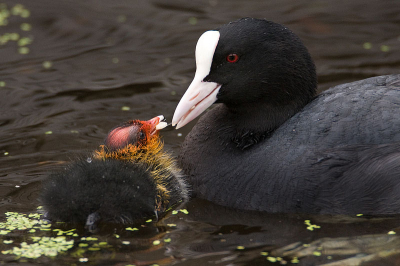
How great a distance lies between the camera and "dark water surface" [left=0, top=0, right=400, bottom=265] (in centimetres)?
447

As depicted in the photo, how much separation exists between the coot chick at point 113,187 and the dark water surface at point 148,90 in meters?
0.17

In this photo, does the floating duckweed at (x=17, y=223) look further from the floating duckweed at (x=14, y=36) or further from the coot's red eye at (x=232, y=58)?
the floating duckweed at (x=14, y=36)

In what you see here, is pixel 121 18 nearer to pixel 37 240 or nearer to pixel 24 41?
pixel 24 41

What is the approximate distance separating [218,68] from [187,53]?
3.48m

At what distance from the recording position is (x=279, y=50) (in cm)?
508

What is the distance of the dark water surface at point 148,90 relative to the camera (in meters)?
4.47

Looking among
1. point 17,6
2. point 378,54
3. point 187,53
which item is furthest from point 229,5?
point 17,6

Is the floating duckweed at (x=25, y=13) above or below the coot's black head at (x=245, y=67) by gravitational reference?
→ above

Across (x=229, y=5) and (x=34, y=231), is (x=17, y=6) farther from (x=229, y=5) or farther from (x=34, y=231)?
(x=34, y=231)

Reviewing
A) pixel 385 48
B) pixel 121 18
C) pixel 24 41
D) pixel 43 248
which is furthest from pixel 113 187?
pixel 121 18

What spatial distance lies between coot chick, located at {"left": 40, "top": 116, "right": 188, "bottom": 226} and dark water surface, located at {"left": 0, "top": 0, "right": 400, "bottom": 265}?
166 mm

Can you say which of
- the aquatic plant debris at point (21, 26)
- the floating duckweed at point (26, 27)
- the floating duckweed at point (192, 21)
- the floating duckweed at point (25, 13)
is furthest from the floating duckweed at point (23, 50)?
the floating duckweed at point (192, 21)

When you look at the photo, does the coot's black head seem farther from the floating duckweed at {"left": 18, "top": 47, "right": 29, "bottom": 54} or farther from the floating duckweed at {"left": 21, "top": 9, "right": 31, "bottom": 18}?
the floating duckweed at {"left": 21, "top": 9, "right": 31, "bottom": 18}

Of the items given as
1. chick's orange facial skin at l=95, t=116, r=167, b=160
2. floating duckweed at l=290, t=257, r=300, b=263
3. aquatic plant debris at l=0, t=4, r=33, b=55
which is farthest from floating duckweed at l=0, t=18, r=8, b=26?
floating duckweed at l=290, t=257, r=300, b=263
